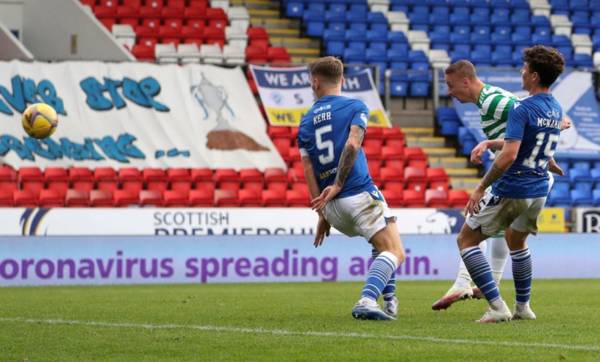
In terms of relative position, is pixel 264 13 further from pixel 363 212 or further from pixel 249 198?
pixel 363 212

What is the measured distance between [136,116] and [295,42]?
5574 millimetres

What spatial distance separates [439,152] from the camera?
2725 cm

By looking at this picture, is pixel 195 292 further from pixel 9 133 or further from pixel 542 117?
pixel 9 133

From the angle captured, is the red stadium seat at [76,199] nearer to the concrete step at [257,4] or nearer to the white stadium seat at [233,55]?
the white stadium seat at [233,55]

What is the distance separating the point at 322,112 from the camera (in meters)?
9.72

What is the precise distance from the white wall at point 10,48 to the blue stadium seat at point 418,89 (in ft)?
27.5

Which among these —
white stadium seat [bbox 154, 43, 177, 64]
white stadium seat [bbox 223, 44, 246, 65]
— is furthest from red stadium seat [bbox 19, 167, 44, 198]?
white stadium seat [bbox 223, 44, 246, 65]

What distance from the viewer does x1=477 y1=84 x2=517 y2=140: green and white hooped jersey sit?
1014 cm

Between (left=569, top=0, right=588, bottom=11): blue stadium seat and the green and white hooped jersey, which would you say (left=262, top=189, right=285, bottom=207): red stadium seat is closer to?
(left=569, top=0, right=588, bottom=11): blue stadium seat

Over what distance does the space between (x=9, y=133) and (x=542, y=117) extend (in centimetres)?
1711

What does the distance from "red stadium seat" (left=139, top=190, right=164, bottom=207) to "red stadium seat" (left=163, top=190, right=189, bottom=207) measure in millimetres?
107

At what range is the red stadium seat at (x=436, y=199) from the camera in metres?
24.8

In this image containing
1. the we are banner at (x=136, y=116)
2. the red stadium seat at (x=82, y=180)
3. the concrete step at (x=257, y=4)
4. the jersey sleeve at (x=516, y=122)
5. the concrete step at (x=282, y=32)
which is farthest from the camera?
the concrete step at (x=257, y=4)

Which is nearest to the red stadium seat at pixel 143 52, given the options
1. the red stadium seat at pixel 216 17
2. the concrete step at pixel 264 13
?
the red stadium seat at pixel 216 17
